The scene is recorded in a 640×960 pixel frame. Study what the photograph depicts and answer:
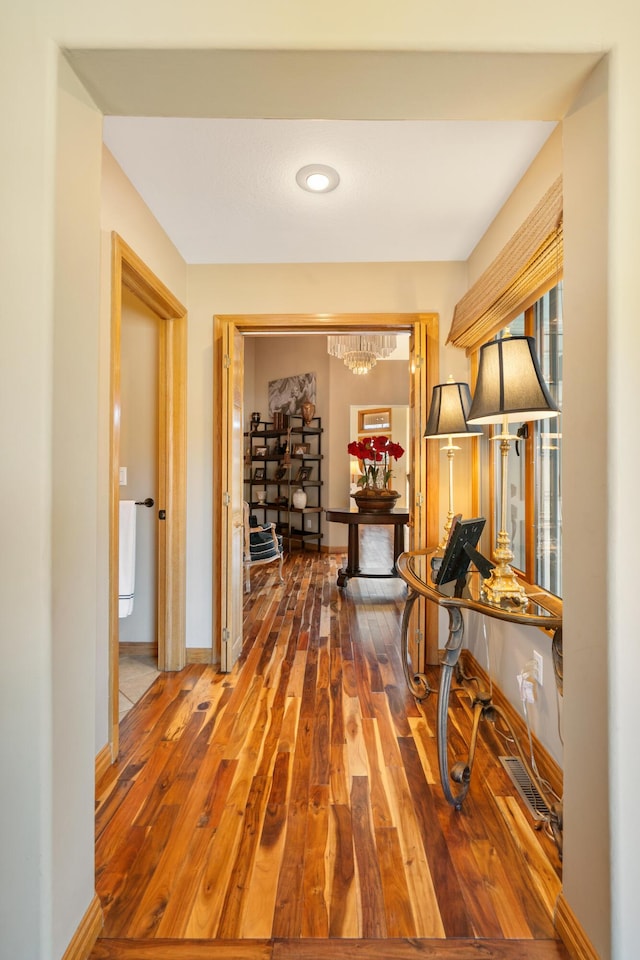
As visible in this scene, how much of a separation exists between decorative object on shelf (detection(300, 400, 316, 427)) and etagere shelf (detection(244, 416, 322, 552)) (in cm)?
6

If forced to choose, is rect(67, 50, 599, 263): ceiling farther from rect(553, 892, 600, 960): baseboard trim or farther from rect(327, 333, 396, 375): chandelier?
rect(327, 333, 396, 375): chandelier

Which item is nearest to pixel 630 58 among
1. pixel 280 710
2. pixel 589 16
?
pixel 589 16

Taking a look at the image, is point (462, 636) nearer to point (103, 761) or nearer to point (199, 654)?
point (103, 761)

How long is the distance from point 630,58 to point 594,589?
3.86 ft

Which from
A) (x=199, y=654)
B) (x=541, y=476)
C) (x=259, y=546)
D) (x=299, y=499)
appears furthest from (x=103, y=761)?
(x=299, y=499)

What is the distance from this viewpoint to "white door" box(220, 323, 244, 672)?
277 centimetres

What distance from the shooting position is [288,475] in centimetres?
696

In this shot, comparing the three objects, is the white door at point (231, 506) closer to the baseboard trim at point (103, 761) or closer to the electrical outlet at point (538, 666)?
the baseboard trim at point (103, 761)

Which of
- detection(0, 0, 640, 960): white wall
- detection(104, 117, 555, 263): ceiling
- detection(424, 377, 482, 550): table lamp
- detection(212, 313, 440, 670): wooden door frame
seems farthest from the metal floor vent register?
detection(104, 117, 555, 263): ceiling

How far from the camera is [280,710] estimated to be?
233cm

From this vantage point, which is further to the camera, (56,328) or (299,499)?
(299,499)

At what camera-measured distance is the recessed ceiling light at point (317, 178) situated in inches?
78.0

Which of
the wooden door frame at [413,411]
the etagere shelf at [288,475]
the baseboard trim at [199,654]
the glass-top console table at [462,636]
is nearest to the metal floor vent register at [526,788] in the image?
the glass-top console table at [462,636]

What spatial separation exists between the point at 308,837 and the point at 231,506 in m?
1.75
